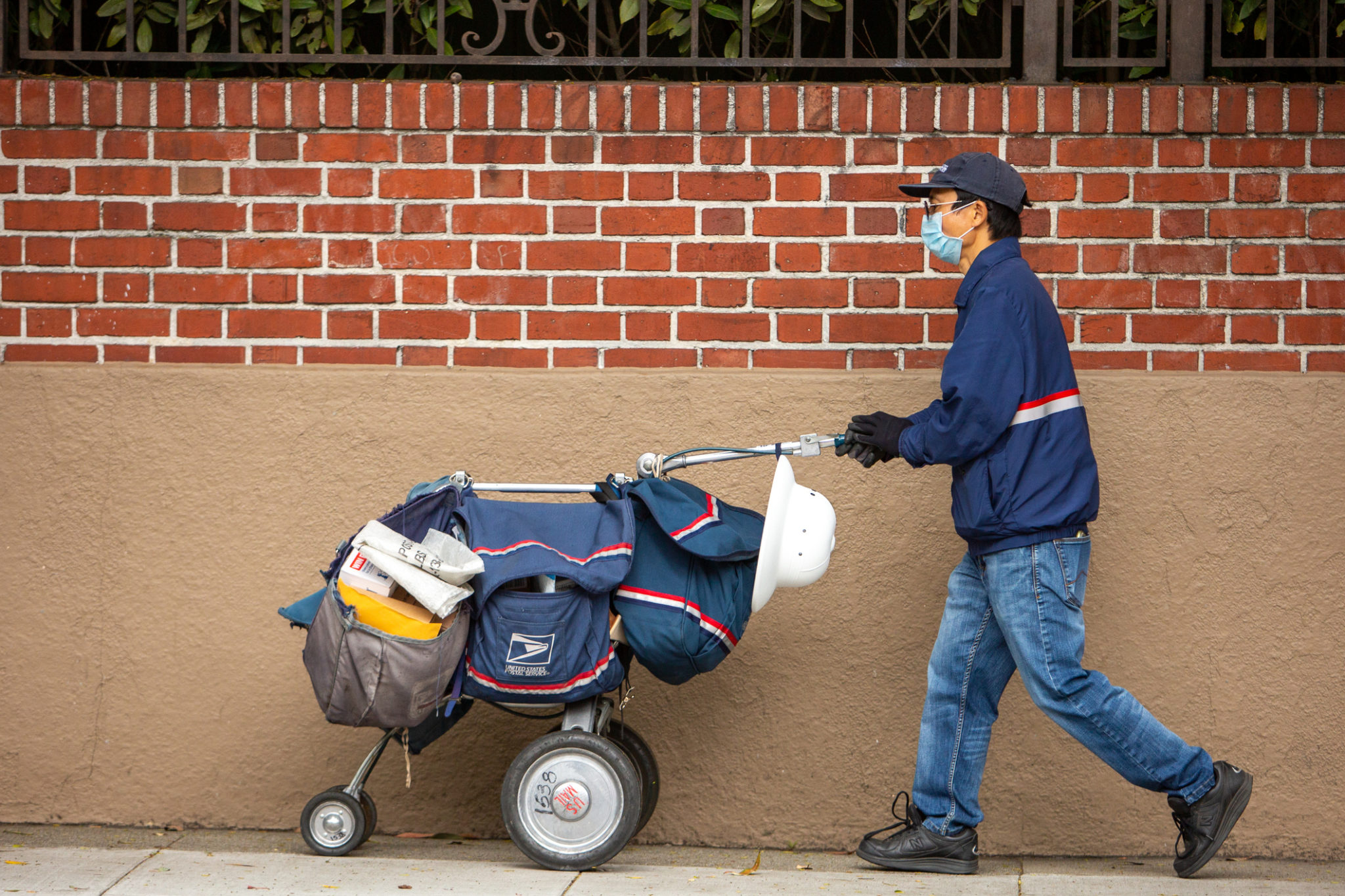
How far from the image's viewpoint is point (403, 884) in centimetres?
365

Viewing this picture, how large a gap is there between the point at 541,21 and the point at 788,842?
2.84m

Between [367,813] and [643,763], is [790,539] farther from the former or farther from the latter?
[367,813]

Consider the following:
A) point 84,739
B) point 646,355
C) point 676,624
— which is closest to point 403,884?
point 676,624

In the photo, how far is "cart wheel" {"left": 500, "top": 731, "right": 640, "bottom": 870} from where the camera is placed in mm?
3576

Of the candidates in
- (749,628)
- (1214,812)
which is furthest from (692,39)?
(1214,812)

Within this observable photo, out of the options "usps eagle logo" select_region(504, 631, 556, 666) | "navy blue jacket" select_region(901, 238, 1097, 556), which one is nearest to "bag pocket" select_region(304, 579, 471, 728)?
"usps eagle logo" select_region(504, 631, 556, 666)

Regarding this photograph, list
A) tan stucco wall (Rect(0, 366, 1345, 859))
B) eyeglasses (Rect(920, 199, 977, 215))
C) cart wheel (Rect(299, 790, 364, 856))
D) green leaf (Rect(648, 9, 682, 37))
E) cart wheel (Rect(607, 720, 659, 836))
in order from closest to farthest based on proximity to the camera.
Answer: eyeglasses (Rect(920, 199, 977, 215)), cart wheel (Rect(299, 790, 364, 856)), cart wheel (Rect(607, 720, 659, 836)), tan stucco wall (Rect(0, 366, 1345, 859)), green leaf (Rect(648, 9, 682, 37))

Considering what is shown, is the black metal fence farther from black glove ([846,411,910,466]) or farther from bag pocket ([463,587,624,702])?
bag pocket ([463,587,624,702])

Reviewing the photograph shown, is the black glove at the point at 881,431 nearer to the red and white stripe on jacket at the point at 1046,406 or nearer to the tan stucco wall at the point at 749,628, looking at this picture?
the red and white stripe on jacket at the point at 1046,406

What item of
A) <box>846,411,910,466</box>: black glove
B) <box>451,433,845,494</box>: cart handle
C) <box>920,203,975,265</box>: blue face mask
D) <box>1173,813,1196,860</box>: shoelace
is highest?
<box>920,203,975,265</box>: blue face mask

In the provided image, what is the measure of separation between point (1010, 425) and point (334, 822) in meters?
2.22

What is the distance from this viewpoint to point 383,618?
3.40 metres

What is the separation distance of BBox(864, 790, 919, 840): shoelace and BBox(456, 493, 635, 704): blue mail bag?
1.00 metres

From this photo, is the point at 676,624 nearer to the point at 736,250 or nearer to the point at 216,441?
the point at 736,250
